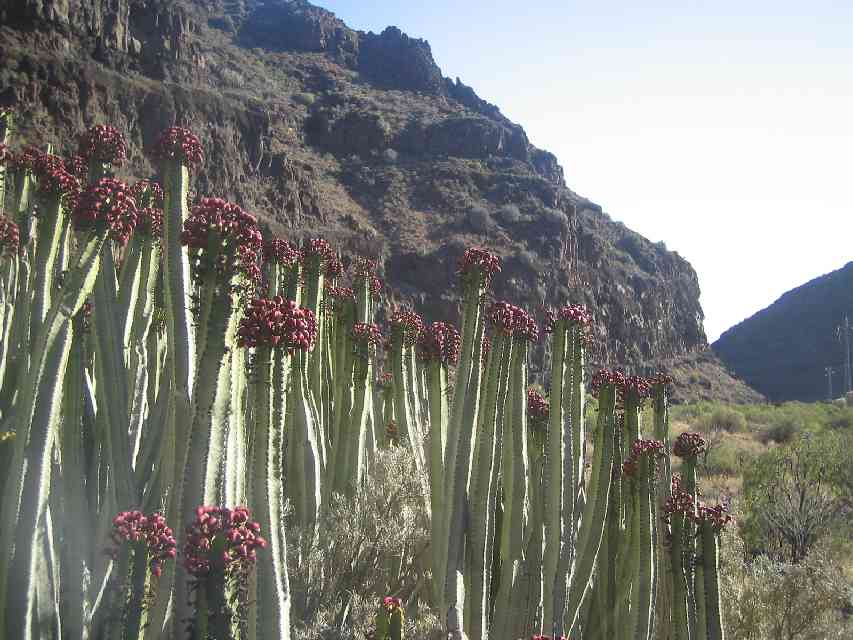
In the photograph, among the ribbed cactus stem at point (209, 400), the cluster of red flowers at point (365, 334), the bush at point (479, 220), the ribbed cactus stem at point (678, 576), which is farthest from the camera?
the bush at point (479, 220)

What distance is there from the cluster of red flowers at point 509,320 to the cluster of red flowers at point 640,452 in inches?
37.9

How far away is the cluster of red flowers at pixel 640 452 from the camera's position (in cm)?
401

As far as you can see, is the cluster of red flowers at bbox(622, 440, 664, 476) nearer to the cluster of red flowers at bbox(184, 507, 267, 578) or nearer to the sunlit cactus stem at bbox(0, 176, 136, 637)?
the cluster of red flowers at bbox(184, 507, 267, 578)

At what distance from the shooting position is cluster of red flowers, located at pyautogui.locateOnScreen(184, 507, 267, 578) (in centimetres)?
188

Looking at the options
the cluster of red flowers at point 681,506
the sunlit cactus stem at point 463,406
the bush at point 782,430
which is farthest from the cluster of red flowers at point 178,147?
the bush at point 782,430

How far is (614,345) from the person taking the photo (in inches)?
2127

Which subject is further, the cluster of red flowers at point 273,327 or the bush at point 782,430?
the bush at point 782,430

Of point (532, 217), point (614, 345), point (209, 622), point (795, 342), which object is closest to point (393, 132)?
point (532, 217)

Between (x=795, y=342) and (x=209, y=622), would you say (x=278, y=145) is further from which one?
(x=795, y=342)

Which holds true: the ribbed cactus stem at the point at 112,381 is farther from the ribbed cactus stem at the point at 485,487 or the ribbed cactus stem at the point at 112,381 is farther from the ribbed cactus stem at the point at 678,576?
the ribbed cactus stem at the point at 678,576

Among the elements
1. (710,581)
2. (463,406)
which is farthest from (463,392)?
(710,581)

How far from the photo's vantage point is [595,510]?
4.30 metres

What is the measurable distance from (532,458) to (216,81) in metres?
48.6

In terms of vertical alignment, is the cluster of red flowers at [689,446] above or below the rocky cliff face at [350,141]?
below
